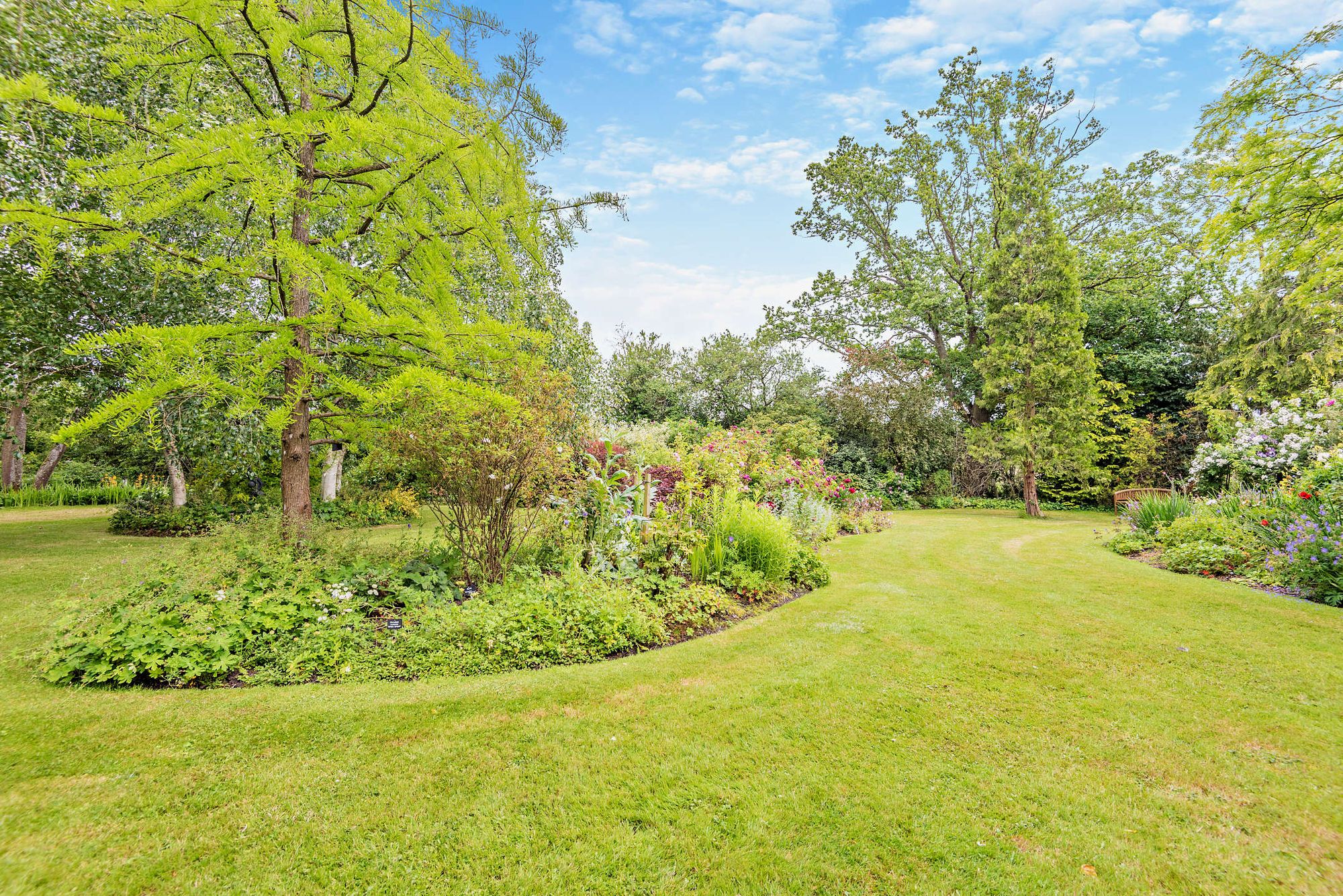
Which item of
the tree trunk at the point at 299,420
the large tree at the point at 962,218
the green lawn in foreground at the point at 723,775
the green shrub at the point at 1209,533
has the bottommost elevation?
the green lawn in foreground at the point at 723,775

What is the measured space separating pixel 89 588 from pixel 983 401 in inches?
766

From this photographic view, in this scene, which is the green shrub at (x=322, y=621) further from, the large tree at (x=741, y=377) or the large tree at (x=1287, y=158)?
the large tree at (x=741, y=377)

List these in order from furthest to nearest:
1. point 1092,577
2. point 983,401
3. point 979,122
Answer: point 979,122 < point 983,401 < point 1092,577

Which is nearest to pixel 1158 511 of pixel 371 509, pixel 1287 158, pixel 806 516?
pixel 1287 158

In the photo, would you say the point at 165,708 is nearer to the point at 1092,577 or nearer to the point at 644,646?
the point at 644,646

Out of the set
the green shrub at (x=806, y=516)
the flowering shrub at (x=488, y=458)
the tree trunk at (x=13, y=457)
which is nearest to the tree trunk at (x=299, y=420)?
the flowering shrub at (x=488, y=458)

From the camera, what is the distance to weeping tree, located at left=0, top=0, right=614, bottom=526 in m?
3.62

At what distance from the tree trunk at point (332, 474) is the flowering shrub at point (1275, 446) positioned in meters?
18.3

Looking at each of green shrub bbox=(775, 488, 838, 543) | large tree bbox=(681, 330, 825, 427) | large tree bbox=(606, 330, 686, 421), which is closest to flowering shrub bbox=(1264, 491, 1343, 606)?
green shrub bbox=(775, 488, 838, 543)

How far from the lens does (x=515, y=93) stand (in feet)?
16.2

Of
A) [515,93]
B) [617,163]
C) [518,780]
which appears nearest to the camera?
[518,780]

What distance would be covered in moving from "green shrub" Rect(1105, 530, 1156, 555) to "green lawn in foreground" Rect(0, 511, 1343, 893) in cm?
421

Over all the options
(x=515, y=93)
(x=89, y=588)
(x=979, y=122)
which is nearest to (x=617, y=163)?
(x=515, y=93)

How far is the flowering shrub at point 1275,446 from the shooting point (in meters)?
8.13
